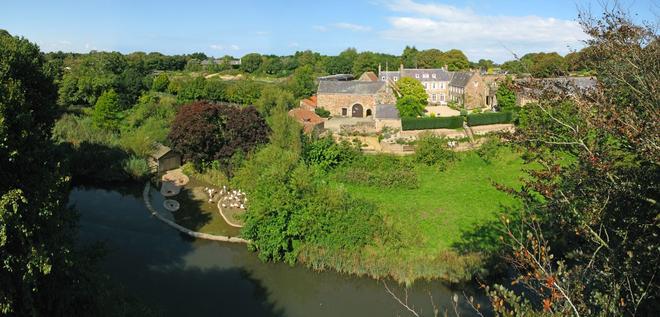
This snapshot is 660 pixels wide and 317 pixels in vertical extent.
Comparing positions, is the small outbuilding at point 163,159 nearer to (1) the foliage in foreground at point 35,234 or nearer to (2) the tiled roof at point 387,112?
(2) the tiled roof at point 387,112

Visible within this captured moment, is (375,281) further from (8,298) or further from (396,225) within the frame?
(8,298)

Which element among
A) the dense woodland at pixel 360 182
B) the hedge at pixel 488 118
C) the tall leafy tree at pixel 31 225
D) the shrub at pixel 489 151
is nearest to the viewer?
the dense woodland at pixel 360 182

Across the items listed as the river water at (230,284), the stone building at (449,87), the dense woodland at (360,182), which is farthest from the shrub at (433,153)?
the stone building at (449,87)

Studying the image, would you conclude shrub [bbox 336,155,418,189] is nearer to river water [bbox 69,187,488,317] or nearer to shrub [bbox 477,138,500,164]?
shrub [bbox 477,138,500,164]

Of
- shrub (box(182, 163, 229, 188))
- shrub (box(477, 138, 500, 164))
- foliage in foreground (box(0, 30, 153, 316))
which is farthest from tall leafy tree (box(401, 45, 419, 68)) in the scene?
foliage in foreground (box(0, 30, 153, 316))

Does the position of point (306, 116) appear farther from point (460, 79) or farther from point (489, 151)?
point (460, 79)

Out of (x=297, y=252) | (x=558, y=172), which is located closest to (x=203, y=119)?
(x=297, y=252)
